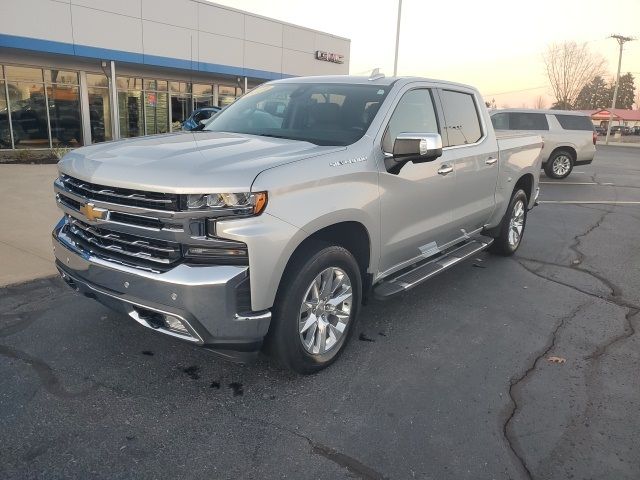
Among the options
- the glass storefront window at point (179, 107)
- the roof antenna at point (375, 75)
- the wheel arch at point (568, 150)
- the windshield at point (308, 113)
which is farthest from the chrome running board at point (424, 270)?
the glass storefront window at point (179, 107)

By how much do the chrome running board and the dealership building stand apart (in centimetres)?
1622

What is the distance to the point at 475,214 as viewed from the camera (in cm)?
529

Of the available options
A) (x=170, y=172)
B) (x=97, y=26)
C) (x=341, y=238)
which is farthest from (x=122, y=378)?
(x=97, y=26)

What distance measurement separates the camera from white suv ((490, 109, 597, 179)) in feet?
51.1

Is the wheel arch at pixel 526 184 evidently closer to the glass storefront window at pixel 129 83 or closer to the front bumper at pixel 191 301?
the front bumper at pixel 191 301

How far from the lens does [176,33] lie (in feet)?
65.6

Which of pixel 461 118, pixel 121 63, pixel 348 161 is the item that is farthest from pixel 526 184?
pixel 121 63

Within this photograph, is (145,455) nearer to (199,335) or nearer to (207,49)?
(199,335)

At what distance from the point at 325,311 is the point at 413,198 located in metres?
1.22

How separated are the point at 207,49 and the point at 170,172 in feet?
66.2

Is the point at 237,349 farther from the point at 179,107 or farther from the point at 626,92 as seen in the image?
the point at 626,92

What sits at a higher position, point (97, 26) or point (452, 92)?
point (97, 26)

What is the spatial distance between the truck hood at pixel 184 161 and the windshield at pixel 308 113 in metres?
0.32

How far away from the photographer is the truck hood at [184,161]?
275 centimetres
